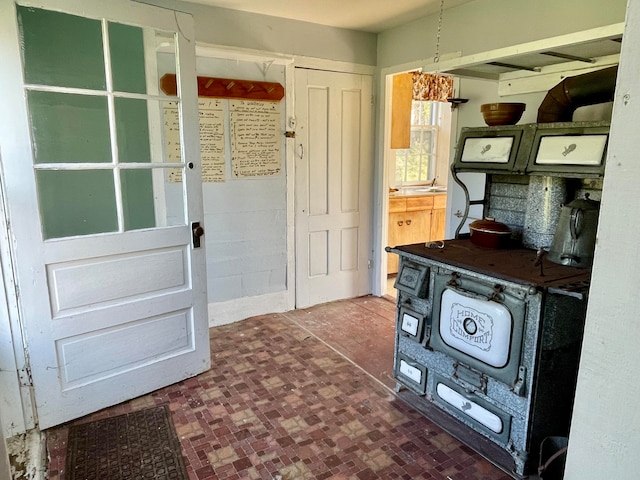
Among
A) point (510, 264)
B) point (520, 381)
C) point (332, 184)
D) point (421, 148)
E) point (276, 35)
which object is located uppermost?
point (276, 35)

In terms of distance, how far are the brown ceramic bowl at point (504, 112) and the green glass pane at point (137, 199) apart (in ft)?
5.94

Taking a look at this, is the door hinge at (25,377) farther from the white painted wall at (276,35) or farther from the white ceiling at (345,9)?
the white ceiling at (345,9)

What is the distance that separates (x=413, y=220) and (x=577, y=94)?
2.69 metres

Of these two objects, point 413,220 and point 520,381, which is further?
point 413,220

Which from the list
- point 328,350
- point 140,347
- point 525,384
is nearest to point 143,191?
point 140,347

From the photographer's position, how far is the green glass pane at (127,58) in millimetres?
2102

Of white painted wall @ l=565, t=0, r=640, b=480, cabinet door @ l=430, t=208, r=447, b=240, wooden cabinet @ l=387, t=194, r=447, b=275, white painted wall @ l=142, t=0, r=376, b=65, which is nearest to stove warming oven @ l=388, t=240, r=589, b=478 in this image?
white painted wall @ l=565, t=0, r=640, b=480

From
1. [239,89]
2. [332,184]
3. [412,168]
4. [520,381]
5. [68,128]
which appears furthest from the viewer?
[412,168]

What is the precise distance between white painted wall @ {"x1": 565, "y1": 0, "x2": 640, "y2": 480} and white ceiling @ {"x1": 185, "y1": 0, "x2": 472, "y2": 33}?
→ 262cm

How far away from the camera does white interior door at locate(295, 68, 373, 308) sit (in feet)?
11.5

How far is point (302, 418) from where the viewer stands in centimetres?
219

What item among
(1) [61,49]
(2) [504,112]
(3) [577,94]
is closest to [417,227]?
(2) [504,112]

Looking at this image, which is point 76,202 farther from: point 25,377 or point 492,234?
point 492,234

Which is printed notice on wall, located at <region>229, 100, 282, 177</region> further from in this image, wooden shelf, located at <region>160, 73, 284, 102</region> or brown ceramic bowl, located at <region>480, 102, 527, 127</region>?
brown ceramic bowl, located at <region>480, 102, 527, 127</region>
